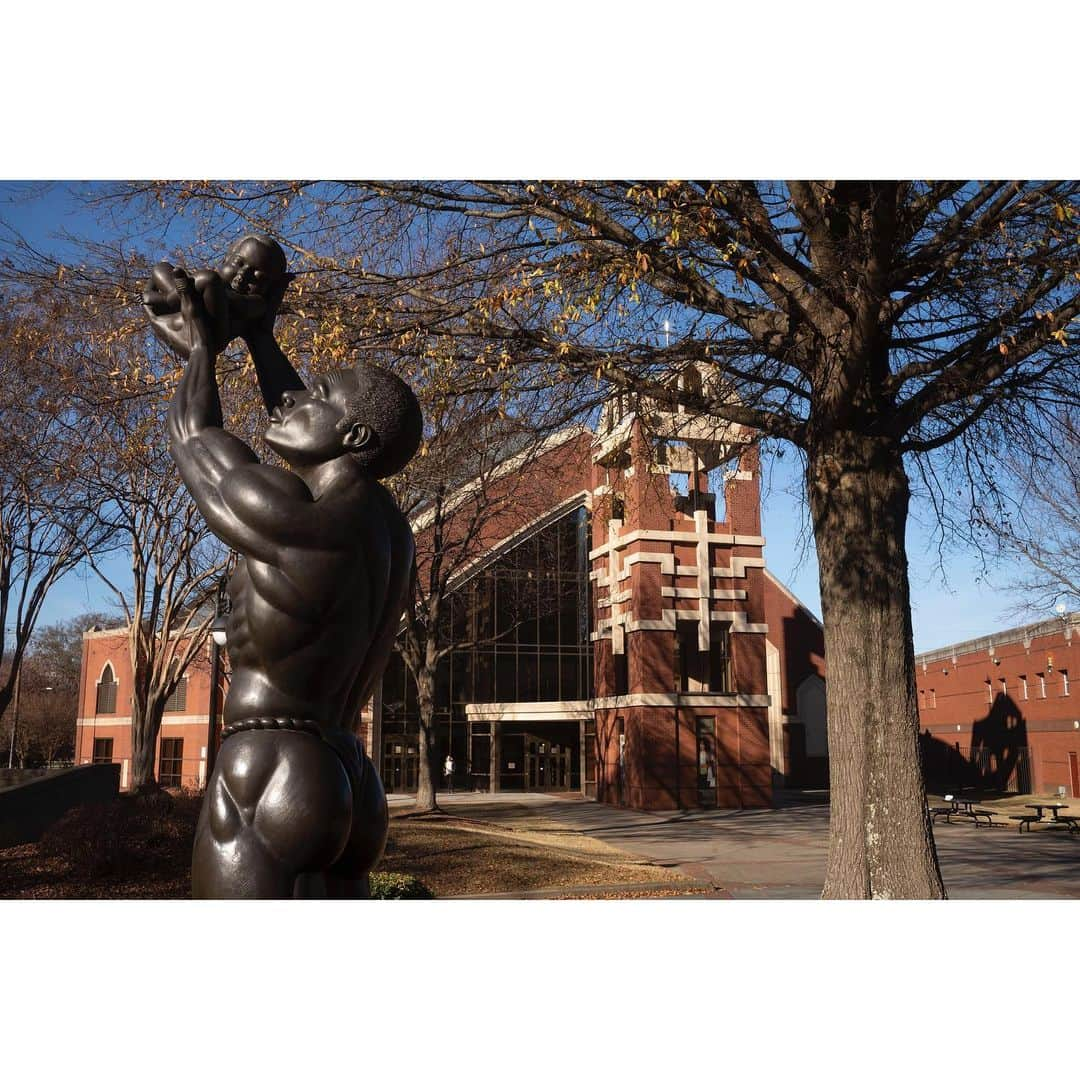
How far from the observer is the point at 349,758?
366 cm

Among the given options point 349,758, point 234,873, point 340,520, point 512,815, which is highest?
point 340,520

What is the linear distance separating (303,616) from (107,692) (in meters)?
42.1

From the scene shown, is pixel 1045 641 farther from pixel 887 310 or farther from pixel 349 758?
pixel 349 758

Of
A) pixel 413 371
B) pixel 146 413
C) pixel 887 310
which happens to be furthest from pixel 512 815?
pixel 887 310

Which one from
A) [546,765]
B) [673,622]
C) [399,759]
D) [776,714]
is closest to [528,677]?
[546,765]

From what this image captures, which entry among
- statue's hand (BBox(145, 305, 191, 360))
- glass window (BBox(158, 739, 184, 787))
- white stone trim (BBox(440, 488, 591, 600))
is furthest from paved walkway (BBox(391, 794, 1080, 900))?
glass window (BBox(158, 739, 184, 787))

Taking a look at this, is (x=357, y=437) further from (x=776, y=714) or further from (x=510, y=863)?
(x=776, y=714)

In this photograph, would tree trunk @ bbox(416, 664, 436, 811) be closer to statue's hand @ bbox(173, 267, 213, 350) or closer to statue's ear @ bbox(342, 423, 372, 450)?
statue's hand @ bbox(173, 267, 213, 350)

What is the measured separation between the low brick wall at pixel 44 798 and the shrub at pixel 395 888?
8052 mm

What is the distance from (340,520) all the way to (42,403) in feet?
37.2

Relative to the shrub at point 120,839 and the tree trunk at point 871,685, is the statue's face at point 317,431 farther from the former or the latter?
A: the shrub at point 120,839

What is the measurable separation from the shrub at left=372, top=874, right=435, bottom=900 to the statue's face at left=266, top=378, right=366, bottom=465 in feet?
19.2

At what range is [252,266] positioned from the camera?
4270mm

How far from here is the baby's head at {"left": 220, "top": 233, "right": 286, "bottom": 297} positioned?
427cm
